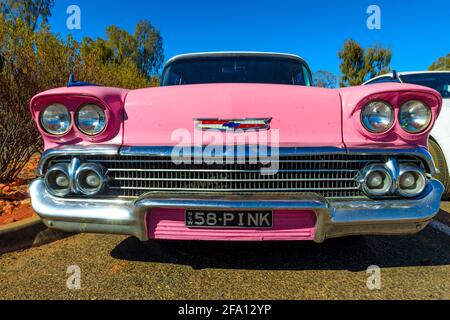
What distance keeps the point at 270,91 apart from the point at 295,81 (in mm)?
1179

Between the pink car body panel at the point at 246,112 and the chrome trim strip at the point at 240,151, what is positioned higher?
the pink car body panel at the point at 246,112

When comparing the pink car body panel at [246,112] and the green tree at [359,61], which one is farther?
the green tree at [359,61]

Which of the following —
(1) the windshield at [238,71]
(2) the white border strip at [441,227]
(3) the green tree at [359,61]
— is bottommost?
(2) the white border strip at [441,227]

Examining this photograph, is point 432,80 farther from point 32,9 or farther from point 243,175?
point 32,9

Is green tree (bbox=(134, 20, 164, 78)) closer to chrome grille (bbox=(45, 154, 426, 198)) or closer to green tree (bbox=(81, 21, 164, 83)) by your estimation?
green tree (bbox=(81, 21, 164, 83))

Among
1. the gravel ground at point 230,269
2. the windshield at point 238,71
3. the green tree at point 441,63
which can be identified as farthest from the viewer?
the green tree at point 441,63

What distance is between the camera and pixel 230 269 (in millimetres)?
2074

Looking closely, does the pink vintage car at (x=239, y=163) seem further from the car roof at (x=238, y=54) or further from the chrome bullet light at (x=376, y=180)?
the car roof at (x=238, y=54)

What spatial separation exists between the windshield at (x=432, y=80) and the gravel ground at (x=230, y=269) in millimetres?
2373

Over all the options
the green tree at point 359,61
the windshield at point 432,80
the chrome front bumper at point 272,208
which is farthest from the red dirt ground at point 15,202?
the green tree at point 359,61

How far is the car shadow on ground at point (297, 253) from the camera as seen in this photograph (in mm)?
2145

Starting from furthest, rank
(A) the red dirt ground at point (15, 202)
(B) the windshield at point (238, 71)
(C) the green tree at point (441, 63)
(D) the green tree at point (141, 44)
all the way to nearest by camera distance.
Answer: (C) the green tree at point (441, 63) → (D) the green tree at point (141, 44) → (B) the windshield at point (238, 71) → (A) the red dirt ground at point (15, 202)
